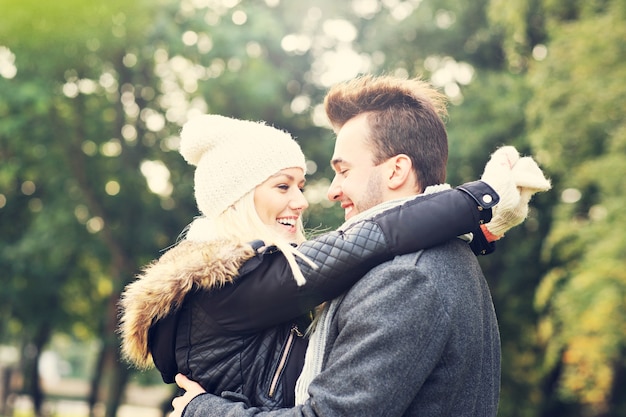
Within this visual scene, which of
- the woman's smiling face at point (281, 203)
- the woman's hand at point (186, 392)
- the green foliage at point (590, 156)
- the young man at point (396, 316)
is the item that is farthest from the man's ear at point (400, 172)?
the green foliage at point (590, 156)

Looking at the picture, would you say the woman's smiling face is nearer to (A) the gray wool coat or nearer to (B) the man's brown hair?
(B) the man's brown hair

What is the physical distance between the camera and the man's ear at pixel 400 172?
2.68m

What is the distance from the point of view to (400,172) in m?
2.69

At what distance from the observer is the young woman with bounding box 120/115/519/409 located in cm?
236

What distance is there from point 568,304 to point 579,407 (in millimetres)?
8727

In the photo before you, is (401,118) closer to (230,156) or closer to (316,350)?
(230,156)

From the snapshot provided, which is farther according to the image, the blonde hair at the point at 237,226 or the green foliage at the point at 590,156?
the green foliage at the point at 590,156

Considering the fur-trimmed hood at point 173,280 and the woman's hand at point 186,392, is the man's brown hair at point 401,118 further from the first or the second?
the woman's hand at point 186,392

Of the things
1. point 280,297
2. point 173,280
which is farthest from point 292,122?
point 280,297

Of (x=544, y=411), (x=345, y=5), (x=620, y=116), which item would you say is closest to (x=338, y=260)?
(x=620, y=116)

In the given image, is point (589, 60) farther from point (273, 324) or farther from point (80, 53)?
Answer: point (273, 324)

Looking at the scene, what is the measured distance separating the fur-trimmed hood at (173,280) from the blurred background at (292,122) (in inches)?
409

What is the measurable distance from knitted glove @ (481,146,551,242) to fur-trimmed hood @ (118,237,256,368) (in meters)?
0.79

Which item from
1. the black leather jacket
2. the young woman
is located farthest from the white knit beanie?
the black leather jacket
